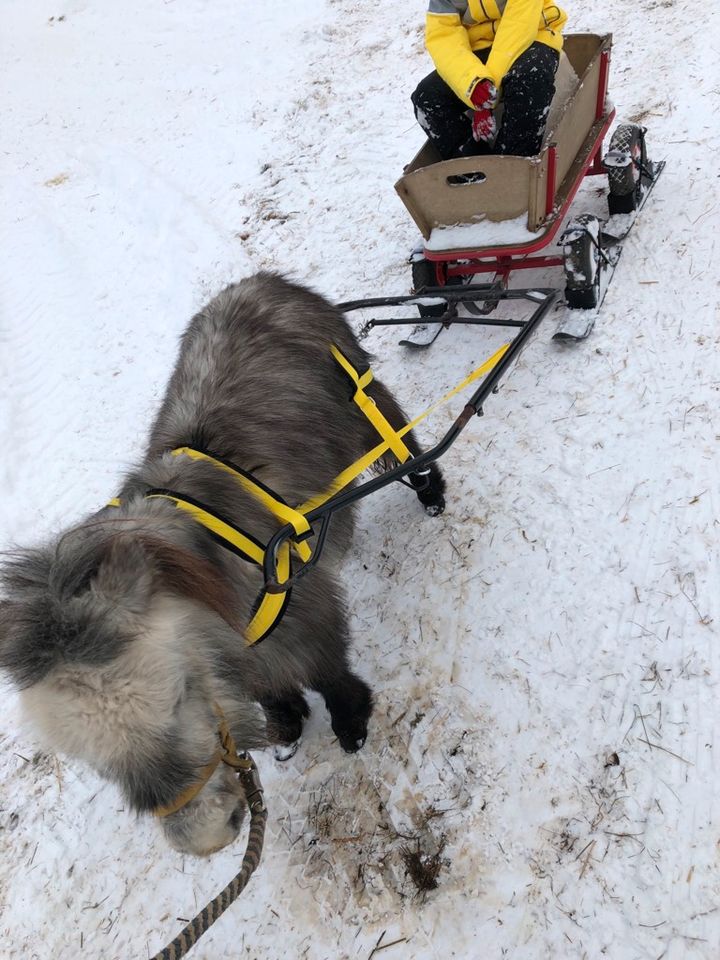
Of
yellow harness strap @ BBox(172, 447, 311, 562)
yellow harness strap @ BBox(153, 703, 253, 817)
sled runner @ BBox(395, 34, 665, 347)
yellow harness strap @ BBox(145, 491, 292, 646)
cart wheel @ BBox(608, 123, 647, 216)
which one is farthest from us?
cart wheel @ BBox(608, 123, 647, 216)

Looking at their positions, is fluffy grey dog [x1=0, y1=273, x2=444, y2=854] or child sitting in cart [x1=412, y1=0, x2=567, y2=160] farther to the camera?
child sitting in cart [x1=412, y1=0, x2=567, y2=160]

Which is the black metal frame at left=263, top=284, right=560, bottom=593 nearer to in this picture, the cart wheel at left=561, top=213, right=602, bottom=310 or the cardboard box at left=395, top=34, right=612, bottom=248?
the cardboard box at left=395, top=34, right=612, bottom=248

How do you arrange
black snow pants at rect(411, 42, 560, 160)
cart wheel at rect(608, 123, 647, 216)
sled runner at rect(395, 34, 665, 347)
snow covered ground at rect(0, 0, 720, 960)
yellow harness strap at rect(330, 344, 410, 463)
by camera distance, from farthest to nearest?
cart wheel at rect(608, 123, 647, 216) → sled runner at rect(395, 34, 665, 347) → black snow pants at rect(411, 42, 560, 160) → yellow harness strap at rect(330, 344, 410, 463) → snow covered ground at rect(0, 0, 720, 960)

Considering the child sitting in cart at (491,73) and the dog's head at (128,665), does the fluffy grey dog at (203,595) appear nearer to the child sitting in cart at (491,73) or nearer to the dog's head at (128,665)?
the dog's head at (128,665)

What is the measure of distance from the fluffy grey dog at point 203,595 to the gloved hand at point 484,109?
1.45 meters

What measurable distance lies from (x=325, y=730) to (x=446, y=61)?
140 inches

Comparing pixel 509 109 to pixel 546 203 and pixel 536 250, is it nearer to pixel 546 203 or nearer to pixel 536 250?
pixel 546 203

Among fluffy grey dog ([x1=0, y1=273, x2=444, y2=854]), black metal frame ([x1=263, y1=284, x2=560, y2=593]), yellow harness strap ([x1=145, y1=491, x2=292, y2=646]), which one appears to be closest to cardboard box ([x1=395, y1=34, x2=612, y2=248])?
black metal frame ([x1=263, y1=284, x2=560, y2=593])

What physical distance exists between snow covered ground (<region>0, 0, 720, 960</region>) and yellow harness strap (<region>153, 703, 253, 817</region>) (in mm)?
448

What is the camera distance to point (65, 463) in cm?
481

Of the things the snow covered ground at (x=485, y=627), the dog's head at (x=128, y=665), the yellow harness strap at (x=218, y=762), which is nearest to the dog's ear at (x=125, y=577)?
the dog's head at (x=128, y=665)

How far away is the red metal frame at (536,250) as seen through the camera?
3.51 metres

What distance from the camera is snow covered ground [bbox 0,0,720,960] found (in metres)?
2.31

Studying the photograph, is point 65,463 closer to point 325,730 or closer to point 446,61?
point 325,730
